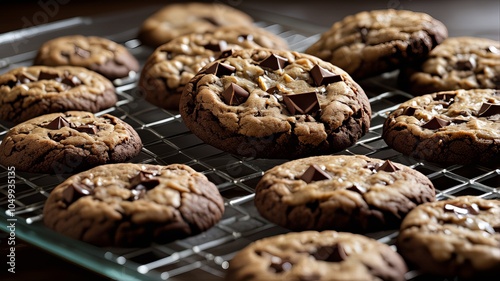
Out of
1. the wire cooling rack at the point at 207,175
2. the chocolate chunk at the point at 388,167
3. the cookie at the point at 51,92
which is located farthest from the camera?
the cookie at the point at 51,92

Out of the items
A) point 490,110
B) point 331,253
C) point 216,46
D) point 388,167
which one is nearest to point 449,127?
point 490,110

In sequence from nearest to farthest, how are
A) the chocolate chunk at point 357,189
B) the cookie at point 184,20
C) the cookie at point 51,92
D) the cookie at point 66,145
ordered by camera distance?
the chocolate chunk at point 357,189 < the cookie at point 66,145 < the cookie at point 51,92 < the cookie at point 184,20

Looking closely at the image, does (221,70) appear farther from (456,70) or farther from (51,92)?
(456,70)

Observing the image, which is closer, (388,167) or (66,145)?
(388,167)

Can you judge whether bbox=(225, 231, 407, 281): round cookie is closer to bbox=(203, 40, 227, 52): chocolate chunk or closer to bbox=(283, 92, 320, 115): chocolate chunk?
bbox=(283, 92, 320, 115): chocolate chunk

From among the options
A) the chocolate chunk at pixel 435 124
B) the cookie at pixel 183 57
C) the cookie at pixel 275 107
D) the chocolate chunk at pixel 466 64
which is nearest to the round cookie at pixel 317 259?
the cookie at pixel 275 107

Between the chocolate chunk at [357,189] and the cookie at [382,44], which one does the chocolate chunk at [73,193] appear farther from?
the cookie at [382,44]
